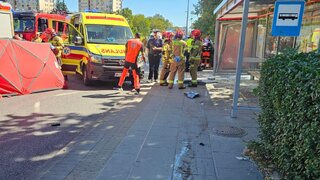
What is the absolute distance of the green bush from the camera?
2465 mm

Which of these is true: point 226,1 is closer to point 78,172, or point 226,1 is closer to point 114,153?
point 114,153

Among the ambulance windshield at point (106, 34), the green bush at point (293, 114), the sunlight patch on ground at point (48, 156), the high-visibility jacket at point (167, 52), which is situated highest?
the ambulance windshield at point (106, 34)

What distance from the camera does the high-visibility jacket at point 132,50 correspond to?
30.1 feet

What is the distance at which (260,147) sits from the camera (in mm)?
4195

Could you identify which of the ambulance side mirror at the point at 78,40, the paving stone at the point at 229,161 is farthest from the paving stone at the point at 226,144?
the ambulance side mirror at the point at 78,40

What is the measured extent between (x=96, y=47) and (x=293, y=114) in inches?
321

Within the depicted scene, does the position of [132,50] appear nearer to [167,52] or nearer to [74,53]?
[167,52]

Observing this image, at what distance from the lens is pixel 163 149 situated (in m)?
4.77

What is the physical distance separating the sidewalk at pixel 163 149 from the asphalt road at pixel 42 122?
1.19 ft

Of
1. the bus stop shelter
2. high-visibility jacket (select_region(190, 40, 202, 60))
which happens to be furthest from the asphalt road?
the bus stop shelter

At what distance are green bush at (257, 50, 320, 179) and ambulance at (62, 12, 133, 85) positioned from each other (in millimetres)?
6572

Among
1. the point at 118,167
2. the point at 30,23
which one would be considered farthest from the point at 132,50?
the point at 30,23

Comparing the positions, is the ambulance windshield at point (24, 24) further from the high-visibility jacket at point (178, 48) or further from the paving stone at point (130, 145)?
the paving stone at point (130, 145)

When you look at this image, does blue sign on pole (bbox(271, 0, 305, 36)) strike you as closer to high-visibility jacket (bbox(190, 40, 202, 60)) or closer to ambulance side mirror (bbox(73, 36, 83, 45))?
high-visibility jacket (bbox(190, 40, 202, 60))
